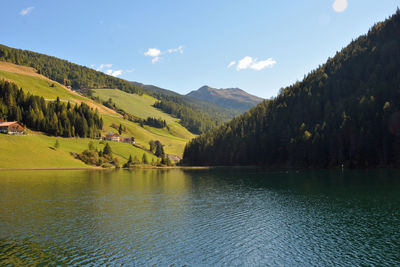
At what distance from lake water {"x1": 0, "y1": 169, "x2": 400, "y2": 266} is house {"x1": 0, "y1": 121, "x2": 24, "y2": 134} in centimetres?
12586

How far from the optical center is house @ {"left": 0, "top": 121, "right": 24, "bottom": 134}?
180375 millimetres

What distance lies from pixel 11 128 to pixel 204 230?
187 m

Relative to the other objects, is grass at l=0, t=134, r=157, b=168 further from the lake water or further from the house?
the lake water

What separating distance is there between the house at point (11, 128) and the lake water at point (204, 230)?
413 feet

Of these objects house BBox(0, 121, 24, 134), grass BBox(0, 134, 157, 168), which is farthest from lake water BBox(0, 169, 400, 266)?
house BBox(0, 121, 24, 134)

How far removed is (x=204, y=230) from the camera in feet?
149

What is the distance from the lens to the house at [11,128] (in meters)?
180

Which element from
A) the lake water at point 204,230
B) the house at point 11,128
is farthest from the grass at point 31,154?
the lake water at point 204,230

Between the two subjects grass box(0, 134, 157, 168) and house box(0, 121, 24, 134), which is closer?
grass box(0, 134, 157, 168)

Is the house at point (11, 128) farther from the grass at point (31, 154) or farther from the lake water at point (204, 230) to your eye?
the lake water at point (204, 230)

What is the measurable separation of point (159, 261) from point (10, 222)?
32.6 metres

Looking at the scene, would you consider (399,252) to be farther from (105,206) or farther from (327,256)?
(105,206)

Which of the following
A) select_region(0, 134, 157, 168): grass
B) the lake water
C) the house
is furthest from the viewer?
the house

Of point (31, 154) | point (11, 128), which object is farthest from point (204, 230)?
point (11, 128)
